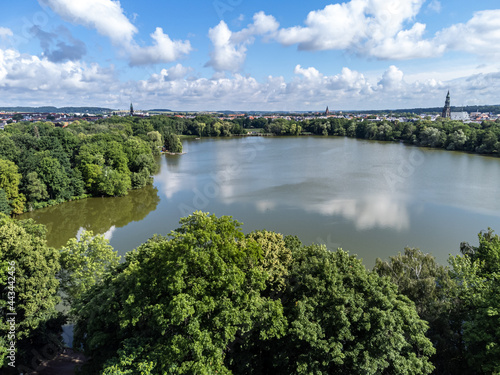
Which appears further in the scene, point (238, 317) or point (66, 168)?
point (66, 168)

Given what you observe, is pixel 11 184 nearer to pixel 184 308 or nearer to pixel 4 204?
pixel 4 204

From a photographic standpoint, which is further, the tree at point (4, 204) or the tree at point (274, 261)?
the tree at point (4, 204)

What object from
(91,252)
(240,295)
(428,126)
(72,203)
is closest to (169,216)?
(72,203)

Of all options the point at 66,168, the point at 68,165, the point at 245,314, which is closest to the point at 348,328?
the point at 245,314

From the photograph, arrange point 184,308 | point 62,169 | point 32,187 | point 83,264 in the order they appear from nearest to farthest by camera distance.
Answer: point 184,308 < point 83,264 < point 32,187 < point 62,169

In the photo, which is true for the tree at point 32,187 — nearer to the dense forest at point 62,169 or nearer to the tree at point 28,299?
the dense forest at point 62,169

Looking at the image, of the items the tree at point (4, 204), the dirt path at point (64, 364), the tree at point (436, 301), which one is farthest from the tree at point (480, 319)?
the tree at point (4, 204)

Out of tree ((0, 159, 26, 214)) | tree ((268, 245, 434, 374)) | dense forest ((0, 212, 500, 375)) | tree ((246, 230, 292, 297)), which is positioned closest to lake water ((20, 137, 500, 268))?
tree ((0, 159, 26, 214))
